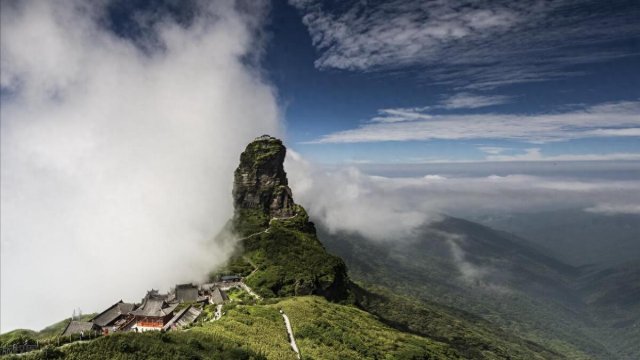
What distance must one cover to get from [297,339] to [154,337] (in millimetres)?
31481

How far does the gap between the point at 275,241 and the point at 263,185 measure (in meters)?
40.0

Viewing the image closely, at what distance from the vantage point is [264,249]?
157250 millimetres

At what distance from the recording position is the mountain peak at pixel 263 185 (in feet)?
617

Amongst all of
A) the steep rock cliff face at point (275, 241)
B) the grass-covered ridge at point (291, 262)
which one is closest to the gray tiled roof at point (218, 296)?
the grass-covered ridge at point (291, 262)

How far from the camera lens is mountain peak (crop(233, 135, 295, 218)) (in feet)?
617

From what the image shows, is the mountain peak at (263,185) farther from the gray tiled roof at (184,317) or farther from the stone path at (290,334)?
the stone path at (290,334)

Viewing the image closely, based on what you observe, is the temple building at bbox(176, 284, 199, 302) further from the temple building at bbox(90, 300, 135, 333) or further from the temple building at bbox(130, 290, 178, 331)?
the temple building at bbox(130, 290, 178, 331)

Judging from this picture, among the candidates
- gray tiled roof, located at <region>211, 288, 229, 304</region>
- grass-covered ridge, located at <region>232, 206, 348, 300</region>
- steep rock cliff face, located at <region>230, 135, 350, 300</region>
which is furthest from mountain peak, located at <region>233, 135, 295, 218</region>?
gray tiled roof, located at <region>211, 288, 229, 304</region>

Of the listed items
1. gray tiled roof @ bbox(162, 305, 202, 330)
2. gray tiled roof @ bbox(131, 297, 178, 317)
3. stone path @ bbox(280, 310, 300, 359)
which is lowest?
stone path @ bbox(280, 310, 300, 359)

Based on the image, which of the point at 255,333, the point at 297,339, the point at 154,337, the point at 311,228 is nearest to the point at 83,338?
the point at 154,337

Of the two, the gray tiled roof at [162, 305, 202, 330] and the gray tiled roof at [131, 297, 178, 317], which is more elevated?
the gray tiled roof at [131, 297, 178, 317]

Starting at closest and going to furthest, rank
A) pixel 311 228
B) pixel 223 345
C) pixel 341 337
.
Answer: pixel 223 345, pixel 341 337, pixel 311 228

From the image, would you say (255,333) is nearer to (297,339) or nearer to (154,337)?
(297,339)

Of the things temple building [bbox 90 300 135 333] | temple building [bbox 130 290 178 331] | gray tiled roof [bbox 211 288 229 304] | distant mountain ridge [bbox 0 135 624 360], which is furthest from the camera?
gray tiled roof [bbox 211 288 229 304]
